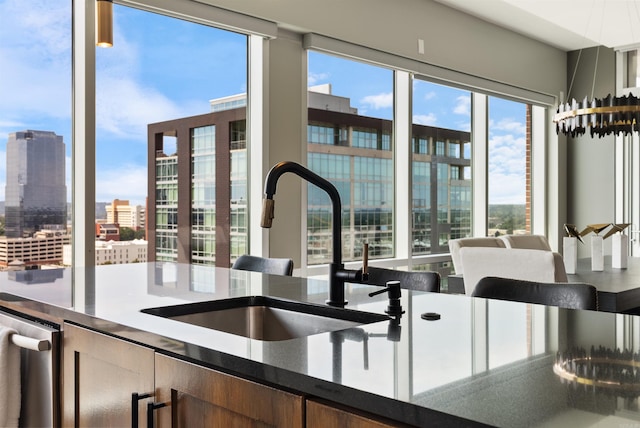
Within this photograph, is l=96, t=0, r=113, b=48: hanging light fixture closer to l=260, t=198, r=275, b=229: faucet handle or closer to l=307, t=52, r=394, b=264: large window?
l=260, t=198, r=275, b=229: faucet handle

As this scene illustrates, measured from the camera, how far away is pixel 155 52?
3543 mm

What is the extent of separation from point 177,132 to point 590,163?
15.4ft

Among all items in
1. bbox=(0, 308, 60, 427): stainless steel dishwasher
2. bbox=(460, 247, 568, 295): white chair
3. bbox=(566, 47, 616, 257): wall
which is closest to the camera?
bbox=(0, 308, 60, 427): stainless steel dishwasher

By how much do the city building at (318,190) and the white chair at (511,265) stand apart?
1449mm

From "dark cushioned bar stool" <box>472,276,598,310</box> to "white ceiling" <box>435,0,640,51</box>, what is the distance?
3538mm

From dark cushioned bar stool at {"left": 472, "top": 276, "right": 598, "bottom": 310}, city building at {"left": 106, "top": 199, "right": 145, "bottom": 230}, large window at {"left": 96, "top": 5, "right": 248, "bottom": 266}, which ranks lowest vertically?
dark cushioned bar stool at {"left": 472, "top": 276, "right": 598, "bottom": 310}

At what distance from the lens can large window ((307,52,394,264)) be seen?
4.43 m

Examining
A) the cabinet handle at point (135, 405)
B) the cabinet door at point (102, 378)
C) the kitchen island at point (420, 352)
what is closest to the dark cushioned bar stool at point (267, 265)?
the kitchen island at point (420, 352)

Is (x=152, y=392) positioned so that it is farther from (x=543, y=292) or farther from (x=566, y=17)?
(x=566, y=17)

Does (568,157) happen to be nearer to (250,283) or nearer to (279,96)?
(279,96)

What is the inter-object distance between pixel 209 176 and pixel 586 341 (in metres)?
3.07

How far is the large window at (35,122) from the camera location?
9.83 feet

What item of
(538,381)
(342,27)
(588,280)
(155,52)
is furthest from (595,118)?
(538,381)

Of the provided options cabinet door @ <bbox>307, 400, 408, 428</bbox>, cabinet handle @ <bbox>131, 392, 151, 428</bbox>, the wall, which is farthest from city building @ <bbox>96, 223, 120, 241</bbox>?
the wall
